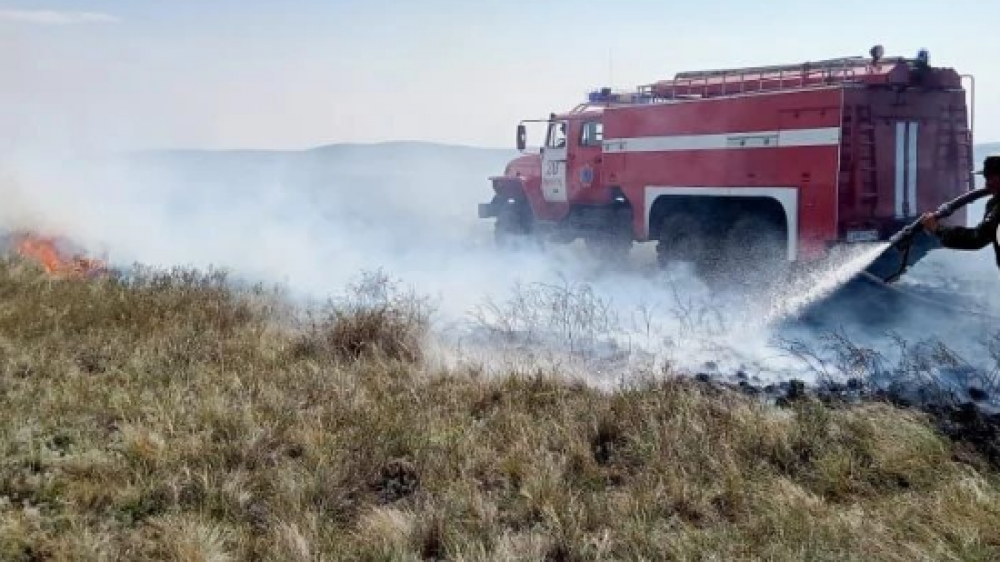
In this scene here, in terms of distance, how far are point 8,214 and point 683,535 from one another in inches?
803

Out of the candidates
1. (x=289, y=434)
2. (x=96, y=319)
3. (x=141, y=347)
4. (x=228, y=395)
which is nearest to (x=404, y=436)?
(x=289, y=434)

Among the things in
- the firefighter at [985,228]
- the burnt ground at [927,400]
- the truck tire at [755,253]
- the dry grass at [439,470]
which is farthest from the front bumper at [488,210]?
the firefighter at [985,228]

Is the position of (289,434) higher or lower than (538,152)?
lower

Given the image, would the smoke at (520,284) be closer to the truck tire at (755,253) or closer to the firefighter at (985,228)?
the truck tire at (755,253)

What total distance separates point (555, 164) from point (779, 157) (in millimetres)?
4921

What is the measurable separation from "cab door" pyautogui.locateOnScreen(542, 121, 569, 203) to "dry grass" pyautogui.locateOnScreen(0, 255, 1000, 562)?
801cm

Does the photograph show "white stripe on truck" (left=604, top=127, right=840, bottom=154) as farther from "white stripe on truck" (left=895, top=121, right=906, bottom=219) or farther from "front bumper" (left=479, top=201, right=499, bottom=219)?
"front bumper" (left=479, top=201, right=499, bottom=219)

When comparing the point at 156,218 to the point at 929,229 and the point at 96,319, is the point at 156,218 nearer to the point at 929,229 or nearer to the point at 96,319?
the point at 96,319

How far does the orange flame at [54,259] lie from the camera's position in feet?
38.5

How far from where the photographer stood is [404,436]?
521 cm

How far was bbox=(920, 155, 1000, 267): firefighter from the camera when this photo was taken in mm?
5066

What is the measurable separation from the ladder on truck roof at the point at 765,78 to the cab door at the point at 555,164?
203cm

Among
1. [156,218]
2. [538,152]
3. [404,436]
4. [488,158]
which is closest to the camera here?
[404,436]

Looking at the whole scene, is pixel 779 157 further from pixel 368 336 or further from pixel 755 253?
pixel 368 336
